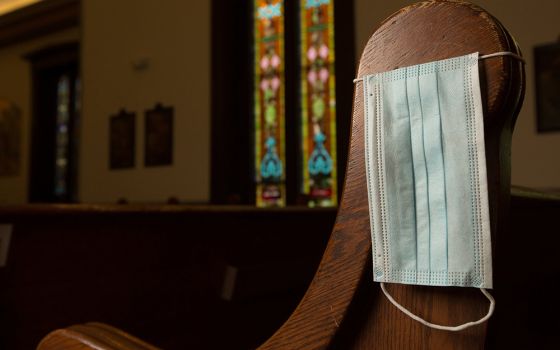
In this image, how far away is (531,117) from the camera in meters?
4.28

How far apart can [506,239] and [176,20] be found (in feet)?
21.4

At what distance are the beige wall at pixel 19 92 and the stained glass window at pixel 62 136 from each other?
0.62 metres

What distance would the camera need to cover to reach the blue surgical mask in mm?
525

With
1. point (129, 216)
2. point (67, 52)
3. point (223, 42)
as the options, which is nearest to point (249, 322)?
point (129, 216)

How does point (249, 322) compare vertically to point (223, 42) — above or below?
below

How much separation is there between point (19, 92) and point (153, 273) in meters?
9.51

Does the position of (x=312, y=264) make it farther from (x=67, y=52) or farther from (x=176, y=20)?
(x=67, y=52)

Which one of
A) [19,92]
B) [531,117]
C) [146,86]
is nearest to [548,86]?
[531,117]

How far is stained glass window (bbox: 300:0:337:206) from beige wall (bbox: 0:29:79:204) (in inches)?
226

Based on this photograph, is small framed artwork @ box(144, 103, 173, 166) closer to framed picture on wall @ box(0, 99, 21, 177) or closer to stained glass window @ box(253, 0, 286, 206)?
stained glass window @ box(253, 0, 286, 206)

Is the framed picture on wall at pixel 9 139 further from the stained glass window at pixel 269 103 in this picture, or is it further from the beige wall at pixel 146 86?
the stained glass window at pixel 269 103

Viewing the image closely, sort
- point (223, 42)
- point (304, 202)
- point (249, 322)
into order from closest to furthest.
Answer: point (249, 322), point (304, 202), point (223, 42)

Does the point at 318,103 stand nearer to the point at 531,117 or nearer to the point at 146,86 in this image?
the point at 531,117

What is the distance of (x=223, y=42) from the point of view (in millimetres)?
6320
